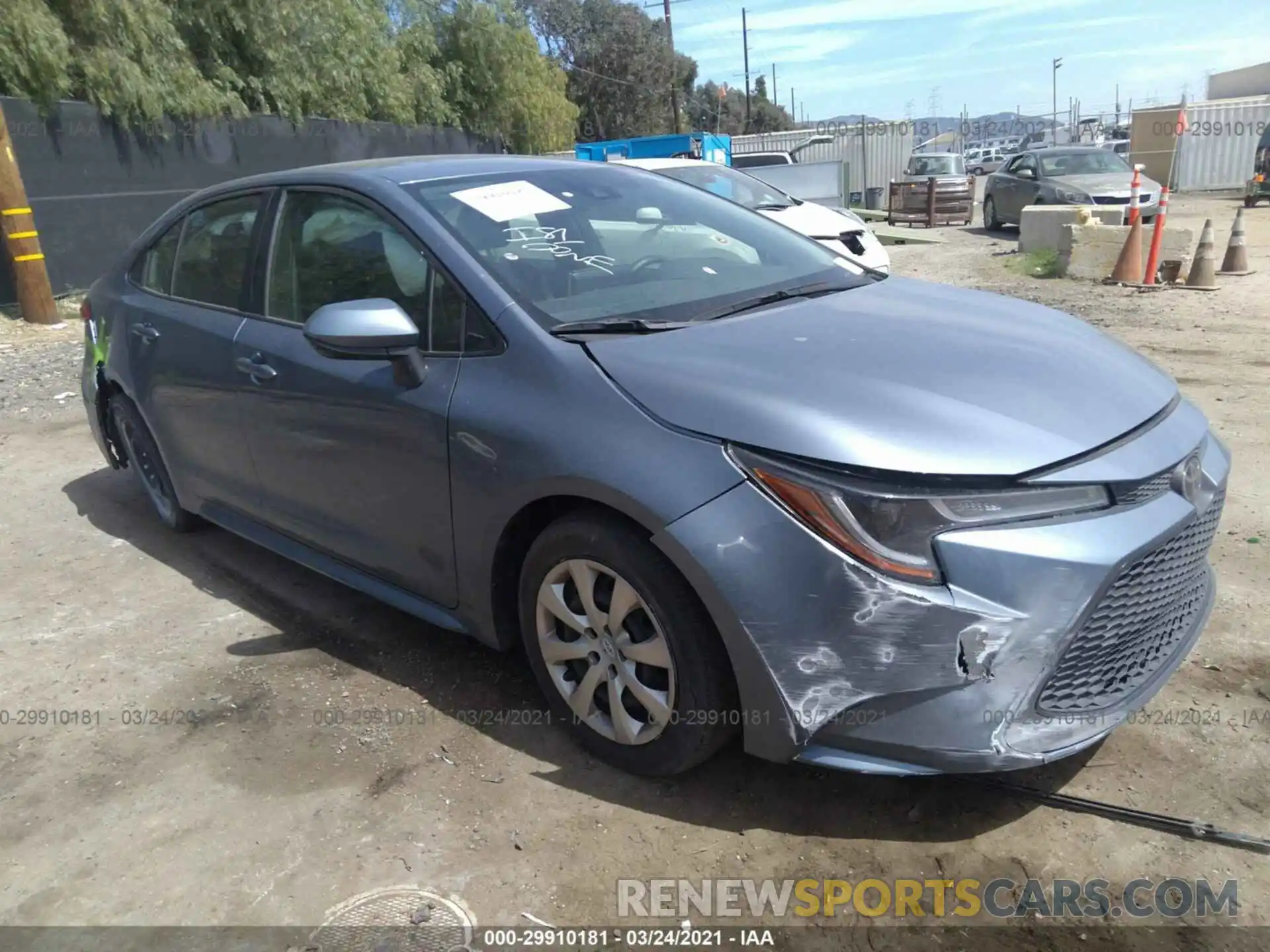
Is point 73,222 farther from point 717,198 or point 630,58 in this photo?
point 630,58

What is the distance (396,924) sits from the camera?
231 centimetres

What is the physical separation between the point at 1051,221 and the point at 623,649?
1223cm

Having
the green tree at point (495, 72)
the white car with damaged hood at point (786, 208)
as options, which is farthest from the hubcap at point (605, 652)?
the green tree at point (495, 72)

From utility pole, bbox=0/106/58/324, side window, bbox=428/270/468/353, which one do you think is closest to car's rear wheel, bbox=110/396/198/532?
side window, bbox=428/270/468/353

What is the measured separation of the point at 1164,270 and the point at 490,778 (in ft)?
33.7

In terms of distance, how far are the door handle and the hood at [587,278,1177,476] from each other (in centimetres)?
144

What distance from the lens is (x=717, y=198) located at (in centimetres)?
399

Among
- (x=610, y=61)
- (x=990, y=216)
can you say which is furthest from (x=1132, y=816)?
(x=610, y=61)

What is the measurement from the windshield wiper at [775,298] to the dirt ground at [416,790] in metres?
1.29

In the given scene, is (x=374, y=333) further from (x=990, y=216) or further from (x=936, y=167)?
(x=936, y=167)

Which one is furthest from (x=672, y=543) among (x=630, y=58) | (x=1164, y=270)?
(x=630, y=58)

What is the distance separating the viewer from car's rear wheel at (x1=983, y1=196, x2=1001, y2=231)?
1853 cm

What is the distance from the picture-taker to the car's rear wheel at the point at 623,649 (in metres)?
2.41

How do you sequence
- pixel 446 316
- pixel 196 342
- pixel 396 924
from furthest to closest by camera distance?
pixel 196 342, pixel 446 316, pixel 396 924
